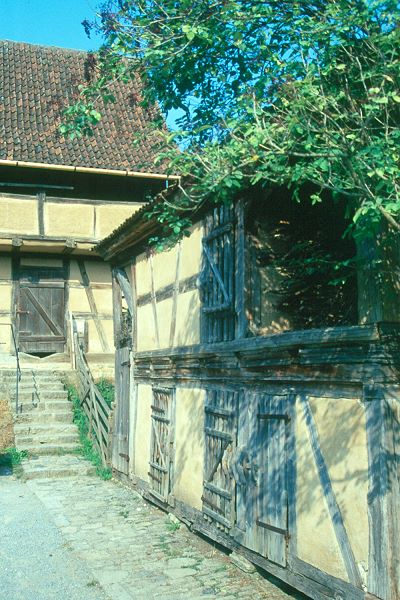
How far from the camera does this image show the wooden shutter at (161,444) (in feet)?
29.1

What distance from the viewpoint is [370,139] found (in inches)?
159

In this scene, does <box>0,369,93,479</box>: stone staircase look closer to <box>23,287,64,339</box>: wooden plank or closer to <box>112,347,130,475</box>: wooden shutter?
<box>112,347,130,475</box>: wooden shutter

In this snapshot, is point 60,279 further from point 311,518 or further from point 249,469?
point 311,518

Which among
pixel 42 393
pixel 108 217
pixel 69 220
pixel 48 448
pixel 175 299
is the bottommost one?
pixel 48 448

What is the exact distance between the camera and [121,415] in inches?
451

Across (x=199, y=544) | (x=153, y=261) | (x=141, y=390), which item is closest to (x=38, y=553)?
(x=199, y=544)

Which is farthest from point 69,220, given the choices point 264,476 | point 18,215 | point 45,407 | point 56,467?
point 264,476

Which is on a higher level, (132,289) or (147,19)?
(147,19)

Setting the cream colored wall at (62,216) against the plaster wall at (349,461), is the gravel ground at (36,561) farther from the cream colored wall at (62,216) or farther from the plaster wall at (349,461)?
the cream colored wall at (62,216)

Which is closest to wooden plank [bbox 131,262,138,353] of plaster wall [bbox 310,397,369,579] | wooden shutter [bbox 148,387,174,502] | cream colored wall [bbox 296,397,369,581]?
wooden shutter [bbox 148,387,174,502]

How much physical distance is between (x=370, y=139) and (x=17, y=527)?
6433 millimetres

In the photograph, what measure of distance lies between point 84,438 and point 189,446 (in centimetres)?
512

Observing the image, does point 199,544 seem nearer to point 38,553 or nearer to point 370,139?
point 38,553

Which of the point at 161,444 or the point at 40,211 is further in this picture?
the point at 40,211
